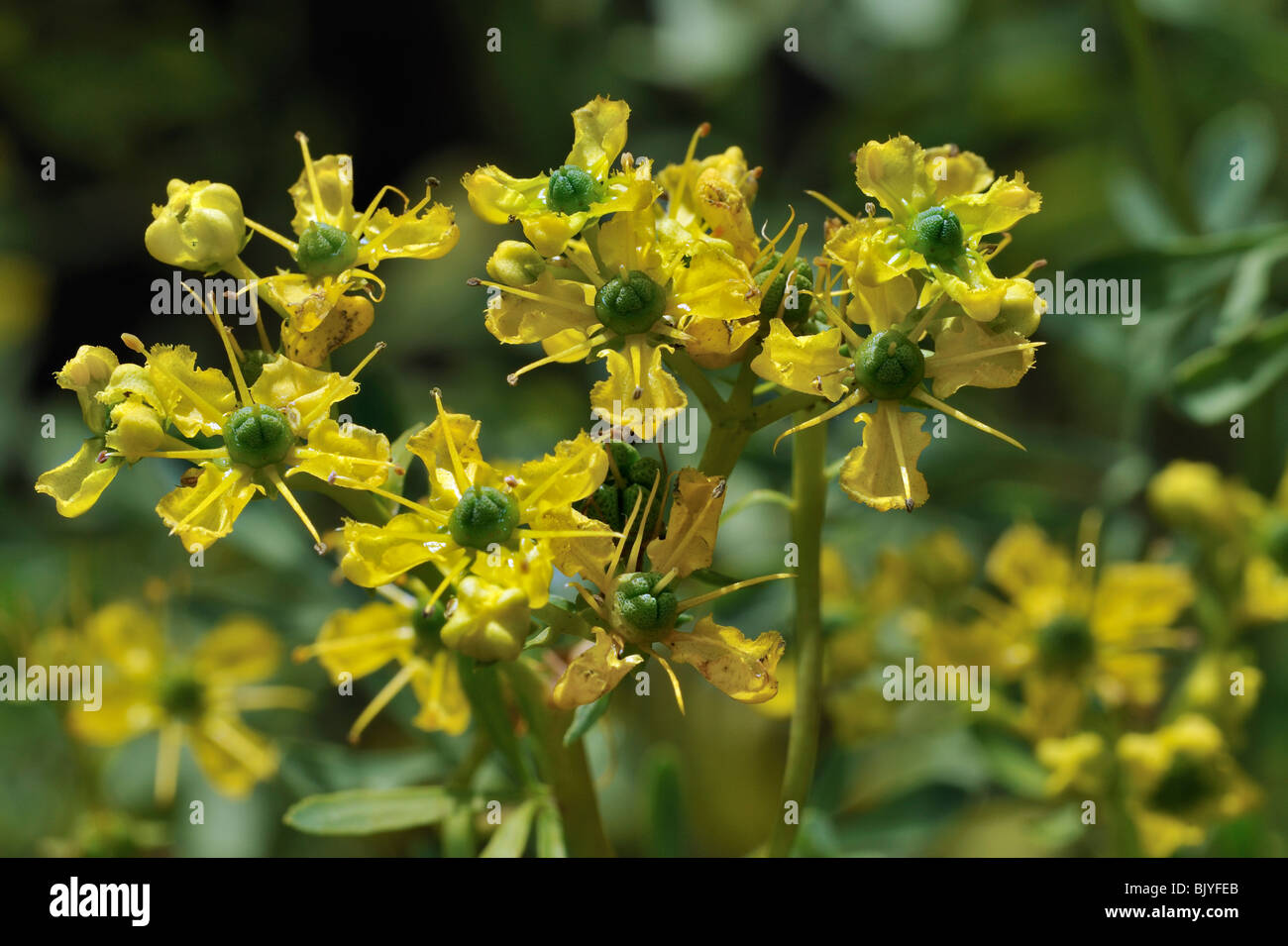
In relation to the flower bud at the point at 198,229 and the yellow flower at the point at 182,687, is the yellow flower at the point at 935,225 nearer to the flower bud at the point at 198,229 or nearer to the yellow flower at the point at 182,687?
the flower bud at the point at 198,229

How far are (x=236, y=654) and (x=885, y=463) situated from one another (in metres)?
1.75

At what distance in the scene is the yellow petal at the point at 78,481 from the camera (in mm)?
1809

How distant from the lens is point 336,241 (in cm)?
196

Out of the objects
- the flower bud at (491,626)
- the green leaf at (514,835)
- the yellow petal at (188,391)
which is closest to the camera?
the flower bud at (491,626)

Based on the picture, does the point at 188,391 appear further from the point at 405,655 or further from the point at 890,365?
the point at 890,365

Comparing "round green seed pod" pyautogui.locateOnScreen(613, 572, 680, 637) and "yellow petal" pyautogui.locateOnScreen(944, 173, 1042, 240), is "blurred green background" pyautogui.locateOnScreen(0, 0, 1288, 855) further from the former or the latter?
"yellow petal" pyautogui.locateOnScreen(944, 173, 1042, 240)

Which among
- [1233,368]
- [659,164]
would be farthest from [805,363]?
[659,164]

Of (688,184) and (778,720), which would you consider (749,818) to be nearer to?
(778,720)

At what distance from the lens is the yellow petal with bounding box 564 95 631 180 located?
74.4 inches

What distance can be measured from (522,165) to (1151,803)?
8.20 ft

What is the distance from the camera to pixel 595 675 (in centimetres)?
167

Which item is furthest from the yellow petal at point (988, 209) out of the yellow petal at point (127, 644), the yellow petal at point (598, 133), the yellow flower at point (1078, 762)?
the yellow petal at point (127, 644)

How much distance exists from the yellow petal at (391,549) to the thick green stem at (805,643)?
543 mm
